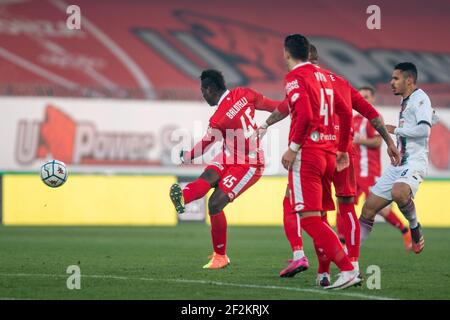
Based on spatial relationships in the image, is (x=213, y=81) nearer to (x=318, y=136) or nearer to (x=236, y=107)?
(x=236, y=107)

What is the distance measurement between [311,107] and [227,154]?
304 cm

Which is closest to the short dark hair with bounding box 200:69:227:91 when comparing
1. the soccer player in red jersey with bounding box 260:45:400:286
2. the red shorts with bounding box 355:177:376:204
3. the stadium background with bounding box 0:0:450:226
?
the soccer player in red jersey with bounding box 260:45:400:286

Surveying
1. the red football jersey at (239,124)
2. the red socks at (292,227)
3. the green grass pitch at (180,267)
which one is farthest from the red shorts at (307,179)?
the red football jersey at (239,124)

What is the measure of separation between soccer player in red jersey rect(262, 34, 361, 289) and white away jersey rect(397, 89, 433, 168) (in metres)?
2.39

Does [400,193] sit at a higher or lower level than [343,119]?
lower

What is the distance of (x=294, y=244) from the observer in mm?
9695

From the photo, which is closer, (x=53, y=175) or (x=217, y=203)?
(x=217, y=203)

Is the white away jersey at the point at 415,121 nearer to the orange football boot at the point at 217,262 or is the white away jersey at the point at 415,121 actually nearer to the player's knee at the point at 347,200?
the player's knee at the point at 347,200

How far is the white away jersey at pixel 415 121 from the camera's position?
10.2m

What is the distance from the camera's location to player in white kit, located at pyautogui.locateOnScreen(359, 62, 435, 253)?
10266 mm

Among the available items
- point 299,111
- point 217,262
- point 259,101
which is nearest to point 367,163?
point 259,101

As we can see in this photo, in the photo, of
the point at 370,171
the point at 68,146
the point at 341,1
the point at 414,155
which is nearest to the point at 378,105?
the point at 341,1

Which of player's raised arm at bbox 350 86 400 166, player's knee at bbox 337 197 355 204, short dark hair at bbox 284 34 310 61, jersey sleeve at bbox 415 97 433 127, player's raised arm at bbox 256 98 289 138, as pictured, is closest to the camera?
short dark hair at bbox 284 34 310 61

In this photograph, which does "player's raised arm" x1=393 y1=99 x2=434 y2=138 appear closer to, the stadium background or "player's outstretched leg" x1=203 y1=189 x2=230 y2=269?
"player's outstretched leg" x1=203 y1=189 x2=230 y2=269
